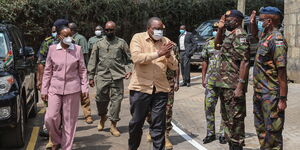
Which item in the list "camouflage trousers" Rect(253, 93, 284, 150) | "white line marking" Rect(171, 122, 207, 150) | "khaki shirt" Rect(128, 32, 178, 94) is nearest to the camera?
"camouflage trousers" Rect(253, 93, 284, 150)

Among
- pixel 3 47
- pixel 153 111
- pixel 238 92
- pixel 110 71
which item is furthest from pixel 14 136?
pixel 238 92

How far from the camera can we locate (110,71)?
7.85 meters

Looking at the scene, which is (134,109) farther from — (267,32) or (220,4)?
(220,4)

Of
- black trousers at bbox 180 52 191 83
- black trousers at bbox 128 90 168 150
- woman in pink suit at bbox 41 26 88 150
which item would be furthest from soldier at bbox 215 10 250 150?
black trousers at bbox 180 52 191 83

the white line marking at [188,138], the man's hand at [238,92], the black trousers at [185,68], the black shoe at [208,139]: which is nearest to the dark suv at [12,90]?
the white line marking at [188,138]

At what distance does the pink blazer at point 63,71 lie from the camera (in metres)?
6.26

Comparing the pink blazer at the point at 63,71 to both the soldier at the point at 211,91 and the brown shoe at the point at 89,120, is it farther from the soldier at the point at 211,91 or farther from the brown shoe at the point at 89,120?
the brown shoe at the point at 89,120

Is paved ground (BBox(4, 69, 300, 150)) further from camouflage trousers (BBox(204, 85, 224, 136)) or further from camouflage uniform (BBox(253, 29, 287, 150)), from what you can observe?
camouflage uniform (BBox(253, 29, 287, 150))

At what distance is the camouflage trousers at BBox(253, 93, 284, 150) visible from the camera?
17.2 ft

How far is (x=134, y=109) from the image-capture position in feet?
19.5

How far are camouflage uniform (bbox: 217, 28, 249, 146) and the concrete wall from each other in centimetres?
767

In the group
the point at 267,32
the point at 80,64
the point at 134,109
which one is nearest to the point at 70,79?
the point at 80,64

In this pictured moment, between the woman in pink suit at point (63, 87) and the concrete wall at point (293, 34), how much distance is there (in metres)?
8.58

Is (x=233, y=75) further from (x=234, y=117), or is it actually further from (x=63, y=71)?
(x=63, y=71)
